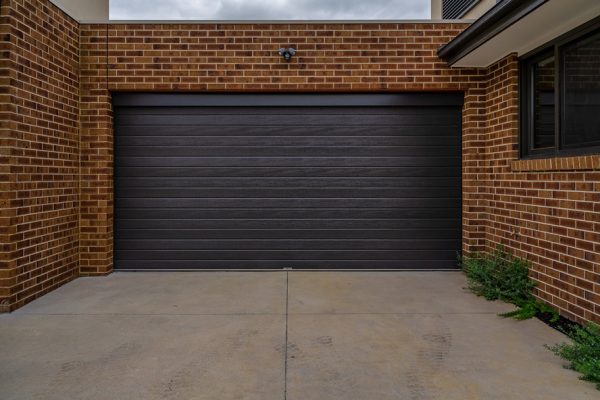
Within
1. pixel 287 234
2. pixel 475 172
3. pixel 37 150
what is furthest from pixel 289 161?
pixel 37 150

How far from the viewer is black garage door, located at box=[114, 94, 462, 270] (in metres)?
6.75

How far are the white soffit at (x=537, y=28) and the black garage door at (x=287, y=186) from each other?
3.87 feet

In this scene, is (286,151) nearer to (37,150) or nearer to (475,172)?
(475,172)

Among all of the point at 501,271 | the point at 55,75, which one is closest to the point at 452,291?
the point at 501,271

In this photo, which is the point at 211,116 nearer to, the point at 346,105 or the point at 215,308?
the point at 346,105

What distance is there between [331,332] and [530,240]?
2.85 meters

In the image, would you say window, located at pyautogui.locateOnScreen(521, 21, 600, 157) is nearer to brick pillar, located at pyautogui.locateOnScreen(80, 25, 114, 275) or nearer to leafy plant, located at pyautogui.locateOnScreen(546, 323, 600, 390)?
leafy plant, located at pyautogui.locateOnScreen(546, 323, 600, 390)

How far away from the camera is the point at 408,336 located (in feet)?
13.3

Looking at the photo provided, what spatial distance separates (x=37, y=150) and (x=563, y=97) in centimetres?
618

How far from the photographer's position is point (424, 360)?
352 cm

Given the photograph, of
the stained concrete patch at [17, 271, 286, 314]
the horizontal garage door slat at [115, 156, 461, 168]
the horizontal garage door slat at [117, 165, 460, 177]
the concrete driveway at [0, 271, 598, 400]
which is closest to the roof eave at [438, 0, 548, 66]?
the horizontal garage door slat at [115, 156, 461, 168]

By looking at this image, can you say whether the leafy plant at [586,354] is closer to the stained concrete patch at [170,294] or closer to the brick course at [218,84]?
the brick course at [218,84]

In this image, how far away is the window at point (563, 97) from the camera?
4359 millimetres

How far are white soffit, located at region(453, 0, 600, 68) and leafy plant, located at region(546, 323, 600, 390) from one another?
9.73 feet
